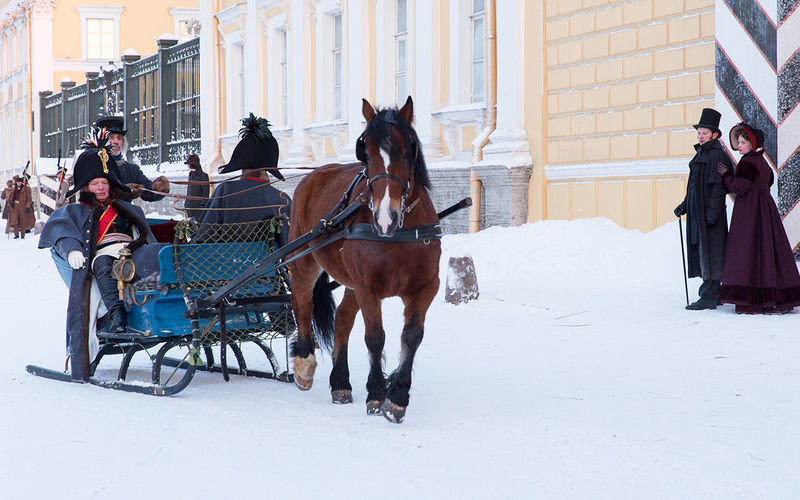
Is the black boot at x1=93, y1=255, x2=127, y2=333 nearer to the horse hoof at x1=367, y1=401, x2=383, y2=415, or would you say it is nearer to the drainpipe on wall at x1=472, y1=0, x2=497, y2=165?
the horse hoof at x1=367, y1=401, x2=383, y2=415

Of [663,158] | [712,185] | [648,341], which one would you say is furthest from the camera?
[663,158]

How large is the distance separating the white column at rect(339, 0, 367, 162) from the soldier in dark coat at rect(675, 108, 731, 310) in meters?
8.64

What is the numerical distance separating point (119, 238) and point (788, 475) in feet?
14.3

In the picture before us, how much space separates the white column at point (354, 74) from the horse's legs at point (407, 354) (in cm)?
1203

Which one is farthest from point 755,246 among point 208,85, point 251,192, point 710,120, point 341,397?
point 208,85

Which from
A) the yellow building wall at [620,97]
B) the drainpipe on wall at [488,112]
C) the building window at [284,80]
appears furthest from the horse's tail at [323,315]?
the building window at [284,80]

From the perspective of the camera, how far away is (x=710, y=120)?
931 centimetres

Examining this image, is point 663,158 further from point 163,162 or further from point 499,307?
point 163,162

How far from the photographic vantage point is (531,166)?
13266mm

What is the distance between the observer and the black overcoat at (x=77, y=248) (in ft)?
20.9

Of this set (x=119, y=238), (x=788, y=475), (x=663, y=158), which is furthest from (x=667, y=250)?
(x=788, y=475)

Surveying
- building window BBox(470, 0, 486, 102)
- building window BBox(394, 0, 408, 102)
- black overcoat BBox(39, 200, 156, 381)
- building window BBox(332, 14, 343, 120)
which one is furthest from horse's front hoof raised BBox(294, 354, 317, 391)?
building window BBox(332, 14, 343, 120)

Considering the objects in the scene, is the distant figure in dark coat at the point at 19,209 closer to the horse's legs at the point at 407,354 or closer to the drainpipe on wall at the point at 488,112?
the drainpipe on wall at the point at 488,112

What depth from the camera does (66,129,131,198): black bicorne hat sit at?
6621 millimetres
